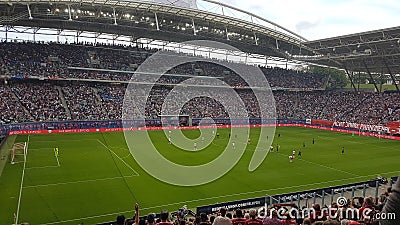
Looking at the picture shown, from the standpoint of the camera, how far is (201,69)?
88.9 metres

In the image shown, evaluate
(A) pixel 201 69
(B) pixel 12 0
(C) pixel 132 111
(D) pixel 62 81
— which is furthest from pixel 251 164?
(A) pixel 201 69

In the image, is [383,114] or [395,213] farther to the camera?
[383,114]

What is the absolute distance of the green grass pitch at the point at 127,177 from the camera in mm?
21641

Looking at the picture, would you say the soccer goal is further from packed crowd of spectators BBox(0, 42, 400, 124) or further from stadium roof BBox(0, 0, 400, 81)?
stadium roof BBox(0, 0, 400, 81)

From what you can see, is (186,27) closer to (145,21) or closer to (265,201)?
(145,21)

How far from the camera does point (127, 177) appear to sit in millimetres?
28922

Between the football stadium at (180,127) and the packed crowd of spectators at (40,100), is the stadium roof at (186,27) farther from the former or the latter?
the packed crowd of spectators at (40,100)

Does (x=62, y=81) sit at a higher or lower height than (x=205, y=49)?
lower

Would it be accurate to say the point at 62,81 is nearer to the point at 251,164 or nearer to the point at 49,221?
→ the point at 251,164

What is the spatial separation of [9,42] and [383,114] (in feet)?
268

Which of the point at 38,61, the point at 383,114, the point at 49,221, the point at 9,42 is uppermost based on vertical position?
the point at 9,42

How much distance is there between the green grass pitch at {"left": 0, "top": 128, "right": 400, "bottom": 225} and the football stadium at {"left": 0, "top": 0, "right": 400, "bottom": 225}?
148 millimetres

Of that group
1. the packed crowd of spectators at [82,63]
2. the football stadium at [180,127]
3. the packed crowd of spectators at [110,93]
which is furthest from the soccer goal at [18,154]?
the packed crowd of spectators at [82,63]

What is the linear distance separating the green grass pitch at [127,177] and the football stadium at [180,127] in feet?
0.49
